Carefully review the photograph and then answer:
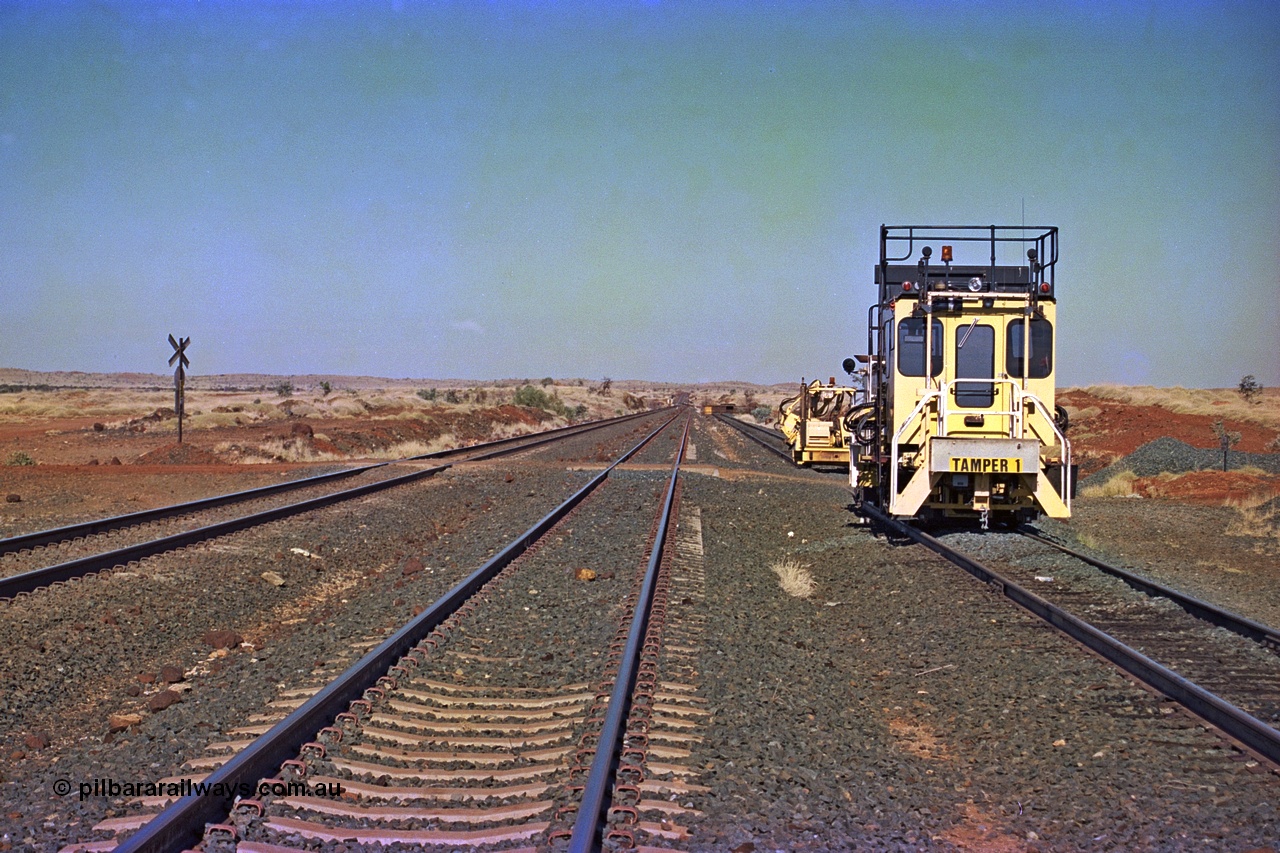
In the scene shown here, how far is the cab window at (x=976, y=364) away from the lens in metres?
13.4

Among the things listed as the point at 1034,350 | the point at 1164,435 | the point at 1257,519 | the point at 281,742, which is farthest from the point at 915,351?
the point at 1164,435

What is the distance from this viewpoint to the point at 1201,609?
8.77 meters

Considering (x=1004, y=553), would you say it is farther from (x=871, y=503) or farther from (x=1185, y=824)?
(x=1185, y=824)

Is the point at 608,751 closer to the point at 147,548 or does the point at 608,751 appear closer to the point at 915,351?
the point at 147,548

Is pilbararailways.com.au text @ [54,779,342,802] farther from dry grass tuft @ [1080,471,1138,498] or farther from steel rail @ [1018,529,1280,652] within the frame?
dry grass tuft @ [1080,471,1138,498]

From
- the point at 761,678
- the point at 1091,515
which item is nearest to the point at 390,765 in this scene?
the point at 761,678

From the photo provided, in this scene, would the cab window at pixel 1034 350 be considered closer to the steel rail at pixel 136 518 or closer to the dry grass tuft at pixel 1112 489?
the dry grass tuft at pixel 1112 489

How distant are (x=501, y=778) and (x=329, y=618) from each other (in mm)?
4709

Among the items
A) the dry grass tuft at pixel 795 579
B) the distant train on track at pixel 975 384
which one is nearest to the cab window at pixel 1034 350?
the distant train on track at pixel 975 384

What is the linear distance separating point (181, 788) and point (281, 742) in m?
0.50

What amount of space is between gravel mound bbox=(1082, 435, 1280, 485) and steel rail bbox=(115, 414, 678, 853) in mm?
19568

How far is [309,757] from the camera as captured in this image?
5309 millimetres

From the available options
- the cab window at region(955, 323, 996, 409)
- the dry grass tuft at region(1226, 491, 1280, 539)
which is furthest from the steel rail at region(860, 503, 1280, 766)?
the dry grass tuft at region(1226, 491, 1280, 539)

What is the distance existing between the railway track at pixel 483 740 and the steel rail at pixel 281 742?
11 millimetres
